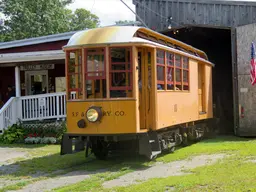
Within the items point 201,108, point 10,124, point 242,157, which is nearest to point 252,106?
point 201,108

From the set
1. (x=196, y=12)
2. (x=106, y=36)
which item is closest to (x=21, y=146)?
(x=106, y=36)

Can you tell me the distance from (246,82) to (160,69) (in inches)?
246

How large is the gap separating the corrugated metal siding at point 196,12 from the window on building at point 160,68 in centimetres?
641

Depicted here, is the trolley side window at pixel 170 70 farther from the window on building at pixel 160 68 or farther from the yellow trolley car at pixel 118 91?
the window on building at pixel 160 68

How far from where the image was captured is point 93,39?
9.62 metres

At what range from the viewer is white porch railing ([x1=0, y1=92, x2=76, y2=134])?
15.8 metres

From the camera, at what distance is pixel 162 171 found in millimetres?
9039

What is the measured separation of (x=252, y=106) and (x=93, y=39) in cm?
806

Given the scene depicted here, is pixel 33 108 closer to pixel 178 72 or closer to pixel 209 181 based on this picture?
pixel 178 72

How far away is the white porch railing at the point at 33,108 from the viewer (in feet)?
51.9

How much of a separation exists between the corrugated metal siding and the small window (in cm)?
641

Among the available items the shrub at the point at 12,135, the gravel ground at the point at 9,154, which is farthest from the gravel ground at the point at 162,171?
the shrub at the point at 12,135

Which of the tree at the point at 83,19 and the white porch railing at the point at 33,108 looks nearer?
the white porch railing at the point at 33,108

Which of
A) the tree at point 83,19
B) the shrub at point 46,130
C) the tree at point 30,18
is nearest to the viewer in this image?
the shrub at point 46,130
